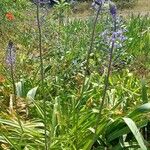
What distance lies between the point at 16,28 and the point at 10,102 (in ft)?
14.5

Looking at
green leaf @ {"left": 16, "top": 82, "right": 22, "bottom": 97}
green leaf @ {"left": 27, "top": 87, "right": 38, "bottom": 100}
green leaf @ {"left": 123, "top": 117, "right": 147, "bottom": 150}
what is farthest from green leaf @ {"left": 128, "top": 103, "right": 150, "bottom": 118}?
green leaf @ {"left": 16, "top": 82, "right": 22, "bottom": 97}

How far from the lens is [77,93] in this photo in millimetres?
4715

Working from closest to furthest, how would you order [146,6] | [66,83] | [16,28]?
[66,83], [16,28], [146,6]

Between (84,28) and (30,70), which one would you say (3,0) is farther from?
(30,70)

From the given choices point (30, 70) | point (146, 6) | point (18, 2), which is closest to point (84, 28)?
point (30, 70)

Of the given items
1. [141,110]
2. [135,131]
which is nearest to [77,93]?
[141,110]

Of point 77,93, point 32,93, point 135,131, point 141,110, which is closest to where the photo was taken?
point 135,131

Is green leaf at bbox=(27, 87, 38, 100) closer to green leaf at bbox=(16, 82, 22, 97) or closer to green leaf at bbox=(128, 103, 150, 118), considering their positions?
green leaf at bbox=(16, 82, 22, 97)

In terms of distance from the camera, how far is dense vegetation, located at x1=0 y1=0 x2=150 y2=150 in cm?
352

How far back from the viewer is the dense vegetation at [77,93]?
11.5 ft

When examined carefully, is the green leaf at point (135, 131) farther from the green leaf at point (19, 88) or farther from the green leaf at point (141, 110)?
the green leaf at point (19, 88)

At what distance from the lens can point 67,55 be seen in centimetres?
614

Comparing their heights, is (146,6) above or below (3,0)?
below

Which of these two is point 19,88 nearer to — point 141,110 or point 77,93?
point 77,93
